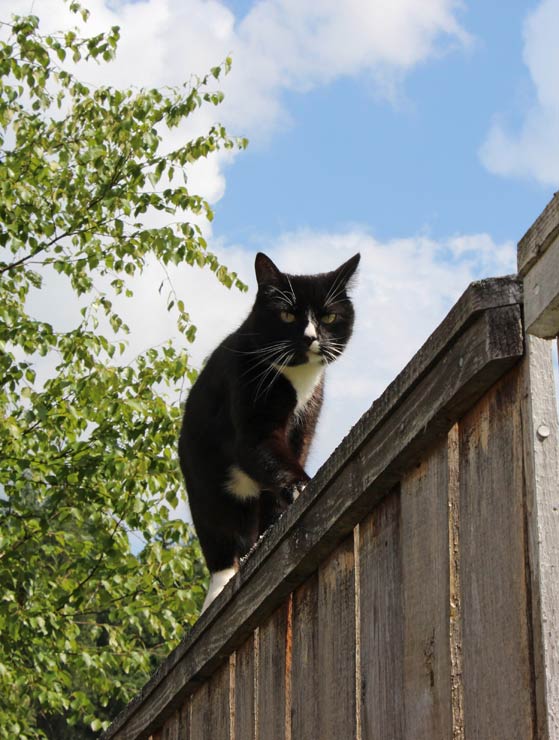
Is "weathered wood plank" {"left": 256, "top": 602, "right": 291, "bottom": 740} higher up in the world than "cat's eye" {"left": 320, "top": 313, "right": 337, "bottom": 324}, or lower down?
lower down

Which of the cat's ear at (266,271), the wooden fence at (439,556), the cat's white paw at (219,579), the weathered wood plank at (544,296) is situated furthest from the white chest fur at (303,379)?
the weathered wood plank at (544,296)

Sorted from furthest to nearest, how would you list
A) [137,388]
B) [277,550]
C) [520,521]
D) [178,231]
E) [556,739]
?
[137,388] < [178,231] < [277,550] < [520,521] < [556,739]

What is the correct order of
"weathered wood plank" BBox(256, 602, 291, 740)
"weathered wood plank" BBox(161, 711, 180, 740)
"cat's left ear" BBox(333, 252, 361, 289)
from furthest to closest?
1. "cat's left ear" BBox(333, 252, 361, 289)
2. "weathered wood plank" BBox(161, 711, 180, 740)
3. "weathered wood plank" BBox(256, 602, 291, 740)

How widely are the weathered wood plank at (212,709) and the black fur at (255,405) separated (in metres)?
1.09

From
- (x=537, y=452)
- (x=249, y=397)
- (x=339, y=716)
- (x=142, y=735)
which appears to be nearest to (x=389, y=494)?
(x=339, y=716)

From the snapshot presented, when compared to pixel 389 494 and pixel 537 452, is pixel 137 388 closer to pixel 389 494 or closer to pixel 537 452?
pixel 389 494

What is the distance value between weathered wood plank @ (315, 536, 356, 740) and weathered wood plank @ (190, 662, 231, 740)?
0.61 meters

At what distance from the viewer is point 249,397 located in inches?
146

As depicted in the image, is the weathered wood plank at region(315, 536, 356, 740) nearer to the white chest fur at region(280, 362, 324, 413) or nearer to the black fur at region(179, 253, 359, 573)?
the black fur at region(179, 253, 359, 573)

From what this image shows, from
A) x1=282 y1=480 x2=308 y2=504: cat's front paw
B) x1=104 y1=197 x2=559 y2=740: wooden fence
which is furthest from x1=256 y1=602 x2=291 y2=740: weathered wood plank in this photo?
x1=282 y1=480 x2=308 y2=504: cat's front paw

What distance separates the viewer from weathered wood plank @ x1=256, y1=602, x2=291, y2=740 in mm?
1907

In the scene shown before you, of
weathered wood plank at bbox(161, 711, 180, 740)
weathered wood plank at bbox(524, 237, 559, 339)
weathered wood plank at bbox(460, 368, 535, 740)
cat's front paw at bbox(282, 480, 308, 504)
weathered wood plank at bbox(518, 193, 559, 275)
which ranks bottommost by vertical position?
weathered wood plank at bbox(460, 368, 535, 740)

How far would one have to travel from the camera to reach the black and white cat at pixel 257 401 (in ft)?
12.2

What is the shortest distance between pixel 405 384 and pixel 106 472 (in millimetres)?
5966
